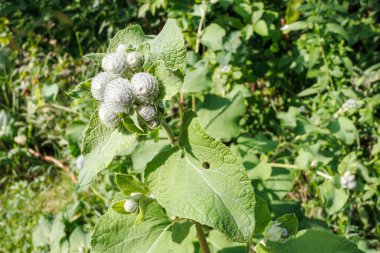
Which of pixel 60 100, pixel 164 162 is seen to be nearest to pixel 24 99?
pixel 60 100

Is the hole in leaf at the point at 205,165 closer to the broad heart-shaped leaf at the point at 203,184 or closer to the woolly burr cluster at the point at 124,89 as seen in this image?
the broad heart-shaped leaf at the point at 203,184

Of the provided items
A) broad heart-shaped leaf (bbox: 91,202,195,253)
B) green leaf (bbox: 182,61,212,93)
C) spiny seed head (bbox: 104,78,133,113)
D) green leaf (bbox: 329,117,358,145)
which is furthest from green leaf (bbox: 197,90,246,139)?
spiny seed head (bbox: 104,78,133,113)

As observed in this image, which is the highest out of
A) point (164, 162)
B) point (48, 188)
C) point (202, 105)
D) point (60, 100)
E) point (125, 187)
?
point (164, 162)

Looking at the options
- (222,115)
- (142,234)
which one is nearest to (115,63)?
(142,234)

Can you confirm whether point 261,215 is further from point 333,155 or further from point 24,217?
point 24,217

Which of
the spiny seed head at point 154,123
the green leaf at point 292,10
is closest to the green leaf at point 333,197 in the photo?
the spiny seed head at point 154,123

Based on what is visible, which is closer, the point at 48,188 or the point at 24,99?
the point at 48,188
